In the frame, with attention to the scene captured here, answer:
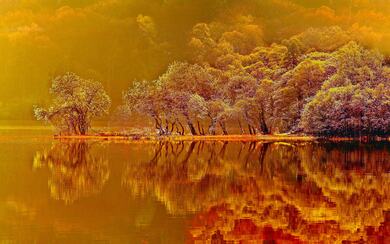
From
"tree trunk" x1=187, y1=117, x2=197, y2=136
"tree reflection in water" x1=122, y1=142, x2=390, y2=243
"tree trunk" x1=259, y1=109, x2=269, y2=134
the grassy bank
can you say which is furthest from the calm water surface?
"tree trunk" x1=259, y1=109, x2=269, y2=134

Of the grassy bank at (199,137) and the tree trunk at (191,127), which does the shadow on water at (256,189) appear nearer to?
the grassy bank at (199,137)

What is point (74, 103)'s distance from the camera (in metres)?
43.9

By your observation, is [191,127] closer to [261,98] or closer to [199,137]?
[199,137]

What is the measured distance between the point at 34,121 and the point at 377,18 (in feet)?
133

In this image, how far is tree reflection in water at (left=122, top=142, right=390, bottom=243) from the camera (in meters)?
12.0

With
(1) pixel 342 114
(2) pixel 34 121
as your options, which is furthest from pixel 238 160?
(2) pixel 34 121

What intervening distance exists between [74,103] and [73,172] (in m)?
23.4

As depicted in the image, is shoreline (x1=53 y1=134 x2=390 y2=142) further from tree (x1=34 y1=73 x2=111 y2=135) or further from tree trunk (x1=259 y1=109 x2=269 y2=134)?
tree trunk (x1=259 y1=109 x2=269 y2=134)

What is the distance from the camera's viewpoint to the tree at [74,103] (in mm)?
44031

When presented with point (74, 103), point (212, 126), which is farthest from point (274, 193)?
point (74, 103)

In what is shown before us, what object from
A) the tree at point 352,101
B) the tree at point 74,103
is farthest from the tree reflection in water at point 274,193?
the tree at point 74,103

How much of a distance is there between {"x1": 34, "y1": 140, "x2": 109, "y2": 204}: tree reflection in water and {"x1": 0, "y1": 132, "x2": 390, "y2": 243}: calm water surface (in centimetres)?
4

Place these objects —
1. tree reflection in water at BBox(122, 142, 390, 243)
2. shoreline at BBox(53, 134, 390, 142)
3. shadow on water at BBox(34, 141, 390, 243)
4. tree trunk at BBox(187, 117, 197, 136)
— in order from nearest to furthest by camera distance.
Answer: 1. tree reflection in water at BBox(122, 142, 390, 243)
2. shadow on water at BBox(34, 141, 390, 243)
3. shoreline at BBox(53, 134, 390, 142)
4. tree trunk at BBox(187, 117, 197, 136)

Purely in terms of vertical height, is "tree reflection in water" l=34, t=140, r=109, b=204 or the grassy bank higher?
the grassy bank
